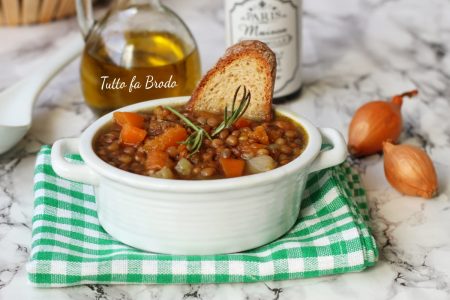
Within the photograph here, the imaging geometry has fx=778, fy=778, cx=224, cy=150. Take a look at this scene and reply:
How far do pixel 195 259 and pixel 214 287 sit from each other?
0.22ft

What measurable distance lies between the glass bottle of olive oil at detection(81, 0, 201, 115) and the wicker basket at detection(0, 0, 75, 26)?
738 millimetres

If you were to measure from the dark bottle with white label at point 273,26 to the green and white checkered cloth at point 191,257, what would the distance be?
76 centimetres

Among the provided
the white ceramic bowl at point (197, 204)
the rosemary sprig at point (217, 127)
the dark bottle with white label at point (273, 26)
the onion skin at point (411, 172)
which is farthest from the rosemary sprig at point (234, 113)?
the dark bottle with white label at point (273, 26)

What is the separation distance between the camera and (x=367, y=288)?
157cm

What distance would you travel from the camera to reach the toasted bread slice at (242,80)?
5.82ft

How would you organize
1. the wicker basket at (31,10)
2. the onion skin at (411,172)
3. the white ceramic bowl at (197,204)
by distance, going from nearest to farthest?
the white ceramic bowl at (197,204)
the onion skin at (411,172)
the wicker basket at (31,10)

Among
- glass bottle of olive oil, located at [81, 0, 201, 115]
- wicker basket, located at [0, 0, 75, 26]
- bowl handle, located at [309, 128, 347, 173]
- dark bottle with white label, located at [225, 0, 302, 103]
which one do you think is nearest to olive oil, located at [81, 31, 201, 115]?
glass bottle of olive oil, located at [81, 0, 201, 115]

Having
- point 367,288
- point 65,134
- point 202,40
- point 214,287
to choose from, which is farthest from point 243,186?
point 202,40

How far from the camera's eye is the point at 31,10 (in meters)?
2.99

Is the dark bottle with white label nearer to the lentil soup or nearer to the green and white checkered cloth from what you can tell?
the lentil soup

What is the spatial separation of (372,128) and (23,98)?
1.03 meters

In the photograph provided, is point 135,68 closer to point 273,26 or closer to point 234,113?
point 273,26

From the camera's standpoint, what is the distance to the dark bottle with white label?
7.55 ft

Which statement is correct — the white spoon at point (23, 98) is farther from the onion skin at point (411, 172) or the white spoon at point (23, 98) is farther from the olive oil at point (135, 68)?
the onion skin at point (411, 172)
